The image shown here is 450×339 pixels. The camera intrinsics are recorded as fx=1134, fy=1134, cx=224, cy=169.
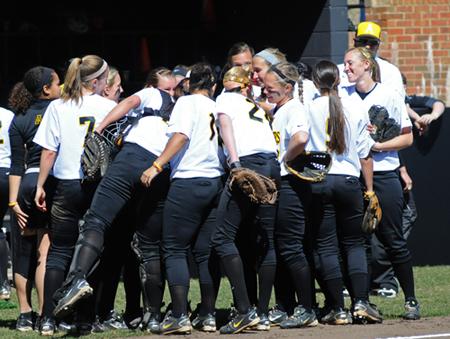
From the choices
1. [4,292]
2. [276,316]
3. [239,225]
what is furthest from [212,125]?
[4,292]

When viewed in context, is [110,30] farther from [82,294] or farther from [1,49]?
[82,294]

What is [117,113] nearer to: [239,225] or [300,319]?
[239,225]

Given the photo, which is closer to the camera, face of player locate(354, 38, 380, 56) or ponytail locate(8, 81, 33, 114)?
ponytail locate(8, 81, 33, 114)

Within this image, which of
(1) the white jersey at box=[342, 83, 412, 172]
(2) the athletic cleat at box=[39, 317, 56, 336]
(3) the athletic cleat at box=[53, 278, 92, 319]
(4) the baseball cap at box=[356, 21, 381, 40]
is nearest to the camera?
(3) the athletic cleat at box=[53, 278, 92, 319]

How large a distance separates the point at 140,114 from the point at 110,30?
5.48m

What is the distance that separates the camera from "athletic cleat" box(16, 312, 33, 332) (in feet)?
28.4

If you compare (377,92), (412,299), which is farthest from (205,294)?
(377,92)

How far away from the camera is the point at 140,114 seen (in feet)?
27.8

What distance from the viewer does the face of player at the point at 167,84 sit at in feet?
28.6

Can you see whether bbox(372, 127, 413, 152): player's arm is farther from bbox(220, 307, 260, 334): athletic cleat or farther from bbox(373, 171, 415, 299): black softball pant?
bbox(220, 307, 260, 334): athletic cleat

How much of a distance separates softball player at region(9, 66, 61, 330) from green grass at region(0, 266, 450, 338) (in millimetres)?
392

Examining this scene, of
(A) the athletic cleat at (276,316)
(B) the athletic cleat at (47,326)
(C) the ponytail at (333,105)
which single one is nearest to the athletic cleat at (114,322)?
(B) the athletic cleat at (47,326)

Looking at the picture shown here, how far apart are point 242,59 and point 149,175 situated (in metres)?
1.98

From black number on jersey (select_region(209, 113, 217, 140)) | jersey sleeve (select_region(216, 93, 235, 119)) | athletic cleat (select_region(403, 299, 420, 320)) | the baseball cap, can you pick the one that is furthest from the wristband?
the baseball cap
